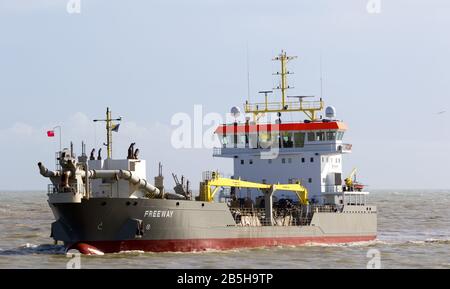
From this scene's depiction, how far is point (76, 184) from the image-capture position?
1543 inches

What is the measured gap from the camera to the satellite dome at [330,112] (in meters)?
53.2

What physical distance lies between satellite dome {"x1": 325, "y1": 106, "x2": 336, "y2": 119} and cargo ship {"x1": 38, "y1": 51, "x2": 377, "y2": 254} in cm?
6

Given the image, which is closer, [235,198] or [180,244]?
[180,244]

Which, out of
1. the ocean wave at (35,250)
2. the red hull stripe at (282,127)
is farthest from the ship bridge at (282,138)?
the ocean wave at (35,250)

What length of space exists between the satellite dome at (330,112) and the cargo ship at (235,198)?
0.06 meters

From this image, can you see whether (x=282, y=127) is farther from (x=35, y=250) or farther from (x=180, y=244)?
(x=35, y=250)

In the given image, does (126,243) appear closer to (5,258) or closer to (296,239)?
(5,258)

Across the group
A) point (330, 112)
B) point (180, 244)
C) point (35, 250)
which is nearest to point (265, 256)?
point (180, 244)

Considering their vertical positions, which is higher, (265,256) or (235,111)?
(235,111)

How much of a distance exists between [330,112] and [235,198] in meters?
8.04

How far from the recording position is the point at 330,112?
53.2 meters

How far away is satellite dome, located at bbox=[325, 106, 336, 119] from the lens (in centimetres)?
5316

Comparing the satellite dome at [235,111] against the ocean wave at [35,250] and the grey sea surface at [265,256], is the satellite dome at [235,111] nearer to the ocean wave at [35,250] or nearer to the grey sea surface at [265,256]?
the grey sea surface at [265,256]

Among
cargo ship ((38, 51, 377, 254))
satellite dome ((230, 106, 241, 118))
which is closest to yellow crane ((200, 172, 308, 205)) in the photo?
cargo ship ((38, 51, 377, 254))
